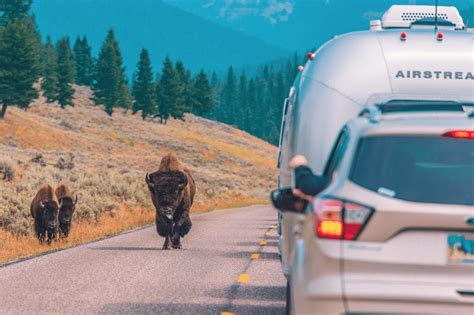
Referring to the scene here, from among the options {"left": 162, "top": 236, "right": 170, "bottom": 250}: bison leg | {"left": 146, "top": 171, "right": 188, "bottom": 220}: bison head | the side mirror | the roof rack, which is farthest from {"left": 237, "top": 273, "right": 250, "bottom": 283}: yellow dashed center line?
the side mirror

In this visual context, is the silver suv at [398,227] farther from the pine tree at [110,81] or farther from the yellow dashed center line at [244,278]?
the pine tree at [110,81]

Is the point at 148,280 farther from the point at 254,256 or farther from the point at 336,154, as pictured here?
the point at 336,154

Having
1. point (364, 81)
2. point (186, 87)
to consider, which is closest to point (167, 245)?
point (364, 81)

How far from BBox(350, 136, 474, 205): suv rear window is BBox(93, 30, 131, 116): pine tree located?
115802 millimetres

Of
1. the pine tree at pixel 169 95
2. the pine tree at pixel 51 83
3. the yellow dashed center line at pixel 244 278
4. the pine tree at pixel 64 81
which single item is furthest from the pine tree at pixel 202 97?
the yellow dashed center line at pixel 244 278

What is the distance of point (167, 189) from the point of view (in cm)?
1822

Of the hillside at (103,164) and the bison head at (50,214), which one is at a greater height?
the hillside at (103,164)

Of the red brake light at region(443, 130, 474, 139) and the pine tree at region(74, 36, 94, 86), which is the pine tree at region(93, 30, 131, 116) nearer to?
the pine tree at region(74, 36, 94, 86)

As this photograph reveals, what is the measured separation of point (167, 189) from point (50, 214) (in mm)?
3039

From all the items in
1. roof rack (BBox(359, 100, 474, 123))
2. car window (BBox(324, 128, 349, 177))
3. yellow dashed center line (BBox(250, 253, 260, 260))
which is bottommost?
yellow dashed center line (BBox(250, 253, 260, 260))

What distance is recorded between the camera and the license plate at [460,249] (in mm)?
5859

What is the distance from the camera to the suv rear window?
5.98 m

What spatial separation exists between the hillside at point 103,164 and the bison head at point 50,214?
40cm

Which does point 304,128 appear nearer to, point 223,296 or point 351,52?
point 351,52
